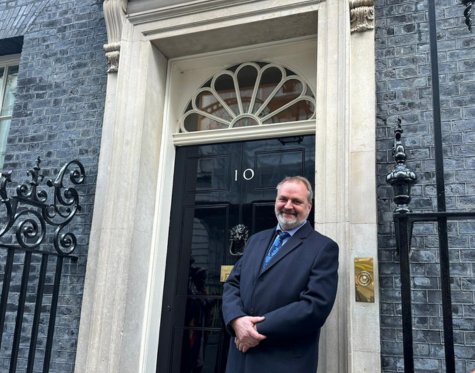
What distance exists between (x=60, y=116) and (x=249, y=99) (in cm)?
186

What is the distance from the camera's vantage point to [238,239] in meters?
4.26

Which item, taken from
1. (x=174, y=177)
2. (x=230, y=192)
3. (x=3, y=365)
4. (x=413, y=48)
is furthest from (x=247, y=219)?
(x=3, y=365)

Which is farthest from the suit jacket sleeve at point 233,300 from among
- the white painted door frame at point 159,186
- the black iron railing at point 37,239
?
the black iron railing at point 37,239

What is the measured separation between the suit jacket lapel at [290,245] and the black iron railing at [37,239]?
6.06ft

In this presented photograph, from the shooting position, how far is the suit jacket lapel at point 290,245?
3061mm

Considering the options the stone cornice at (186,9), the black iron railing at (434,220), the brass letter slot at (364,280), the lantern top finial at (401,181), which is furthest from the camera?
the stone cornice at (186,9)

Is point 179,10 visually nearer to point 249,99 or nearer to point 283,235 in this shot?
point 249,99

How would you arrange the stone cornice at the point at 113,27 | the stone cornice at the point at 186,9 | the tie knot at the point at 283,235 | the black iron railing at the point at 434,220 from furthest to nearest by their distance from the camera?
the stone cornice at the point at 113,27 → the stone cornice at the point at 186,9 → the tie knot at the point at 283,235 → the black iron railing at the point at 434,220

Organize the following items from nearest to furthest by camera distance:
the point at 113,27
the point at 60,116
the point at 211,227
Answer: the point at 211,227 → the point at 113,27 → the point at 60,116

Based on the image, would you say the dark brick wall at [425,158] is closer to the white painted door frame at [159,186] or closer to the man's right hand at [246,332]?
the white painted door frame at [159,186]

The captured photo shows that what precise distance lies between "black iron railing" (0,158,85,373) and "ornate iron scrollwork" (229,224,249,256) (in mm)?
1336

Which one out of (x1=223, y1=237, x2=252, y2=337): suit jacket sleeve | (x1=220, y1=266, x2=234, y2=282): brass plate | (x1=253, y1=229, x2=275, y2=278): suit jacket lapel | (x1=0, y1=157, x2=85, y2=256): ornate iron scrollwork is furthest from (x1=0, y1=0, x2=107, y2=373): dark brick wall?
(x1=253, y1=229, x2=275, y2=278): suit jacket lapel

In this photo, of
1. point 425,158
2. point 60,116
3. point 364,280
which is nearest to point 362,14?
point 425,158

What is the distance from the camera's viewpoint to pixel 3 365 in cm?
455
